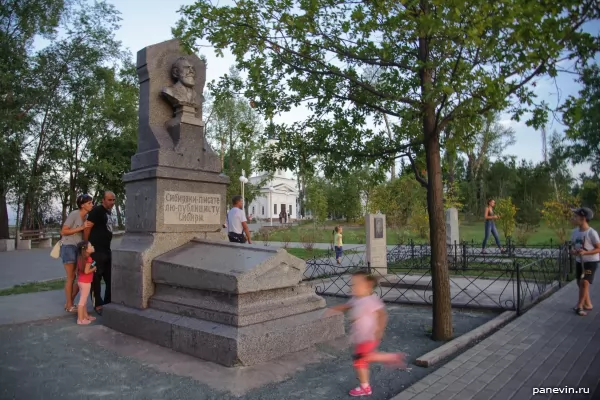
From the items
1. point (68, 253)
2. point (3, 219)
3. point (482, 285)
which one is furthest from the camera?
point (3, 219)

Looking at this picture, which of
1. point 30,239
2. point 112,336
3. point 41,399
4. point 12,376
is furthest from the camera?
point 30,239

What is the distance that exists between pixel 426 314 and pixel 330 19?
5126 millimetres

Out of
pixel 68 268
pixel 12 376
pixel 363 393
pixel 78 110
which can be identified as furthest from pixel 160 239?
pixel 78 110

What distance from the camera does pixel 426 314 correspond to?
7.66 metres

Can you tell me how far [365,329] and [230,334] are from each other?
159 centimetres

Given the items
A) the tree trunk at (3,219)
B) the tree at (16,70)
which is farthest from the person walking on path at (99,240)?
the tree trunk at (3,219)

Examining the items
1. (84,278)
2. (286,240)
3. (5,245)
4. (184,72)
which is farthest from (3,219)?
(184,72)

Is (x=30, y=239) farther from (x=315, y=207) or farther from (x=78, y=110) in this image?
(x=315, y=207)

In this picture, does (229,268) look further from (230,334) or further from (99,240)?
(99,240)

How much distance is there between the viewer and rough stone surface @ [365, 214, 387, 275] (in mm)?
12617

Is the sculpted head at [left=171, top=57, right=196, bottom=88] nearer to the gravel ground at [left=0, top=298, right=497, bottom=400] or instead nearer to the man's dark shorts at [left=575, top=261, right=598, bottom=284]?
the gravel ground at [left=0, top=298, right=497, bottom=400]

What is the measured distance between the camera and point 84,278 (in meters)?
6.83

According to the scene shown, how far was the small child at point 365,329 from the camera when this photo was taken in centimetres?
398

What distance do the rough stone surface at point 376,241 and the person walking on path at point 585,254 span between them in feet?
18.8
